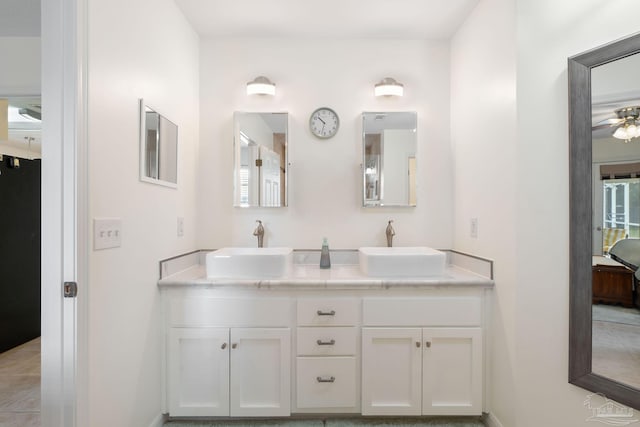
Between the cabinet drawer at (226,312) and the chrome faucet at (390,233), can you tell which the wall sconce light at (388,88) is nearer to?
the chrome faucet at (390,233)

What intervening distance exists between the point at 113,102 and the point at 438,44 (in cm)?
213

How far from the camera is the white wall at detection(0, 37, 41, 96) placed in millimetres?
2365

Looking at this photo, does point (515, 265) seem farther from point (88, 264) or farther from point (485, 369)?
point (88, 264)

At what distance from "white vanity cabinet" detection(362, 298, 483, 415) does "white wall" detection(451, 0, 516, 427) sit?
0.12m

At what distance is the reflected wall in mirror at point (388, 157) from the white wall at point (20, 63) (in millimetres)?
2355

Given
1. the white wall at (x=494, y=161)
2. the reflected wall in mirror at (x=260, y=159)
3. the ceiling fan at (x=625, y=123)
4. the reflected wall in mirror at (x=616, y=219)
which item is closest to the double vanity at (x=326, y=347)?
the white wall at (x=494, y=161)

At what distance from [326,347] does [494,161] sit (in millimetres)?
1367

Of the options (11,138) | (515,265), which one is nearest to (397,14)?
(515,265)

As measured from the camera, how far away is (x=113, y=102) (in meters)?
1.43

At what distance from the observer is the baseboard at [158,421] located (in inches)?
69.2

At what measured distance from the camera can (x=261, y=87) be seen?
91.7 inches

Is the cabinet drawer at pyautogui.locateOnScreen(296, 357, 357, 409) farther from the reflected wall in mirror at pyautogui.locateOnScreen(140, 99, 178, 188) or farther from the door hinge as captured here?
the reflected wall in mirror at pyautogui.locateOnScreen(140, 99, 178, 188)

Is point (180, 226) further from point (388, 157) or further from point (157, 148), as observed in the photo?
point (388, 157)

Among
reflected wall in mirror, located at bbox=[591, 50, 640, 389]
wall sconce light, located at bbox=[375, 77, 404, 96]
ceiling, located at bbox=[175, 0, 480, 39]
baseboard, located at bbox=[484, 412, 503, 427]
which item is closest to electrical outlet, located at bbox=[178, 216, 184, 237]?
ceiling, located at bbox=[175, 0, 480, 39]
